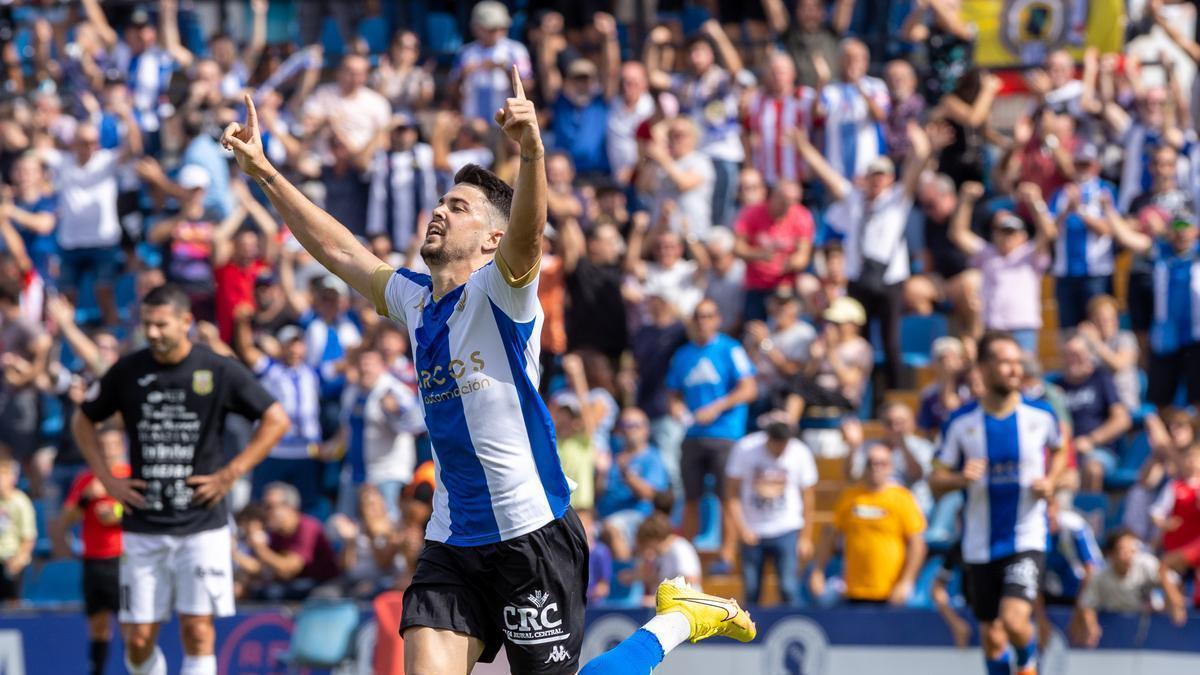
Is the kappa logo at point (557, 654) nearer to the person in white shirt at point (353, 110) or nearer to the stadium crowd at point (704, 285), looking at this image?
the stadium crowd at point (704, 285)

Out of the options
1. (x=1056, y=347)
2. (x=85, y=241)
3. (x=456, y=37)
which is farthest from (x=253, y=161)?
(x=456, y=37)

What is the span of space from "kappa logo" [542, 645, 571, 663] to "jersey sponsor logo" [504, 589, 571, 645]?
0.11ft

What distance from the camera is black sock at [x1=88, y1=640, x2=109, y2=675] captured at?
43.9 ft

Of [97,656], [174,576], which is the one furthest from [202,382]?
[97,656]

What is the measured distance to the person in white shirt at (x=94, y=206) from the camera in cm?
1894

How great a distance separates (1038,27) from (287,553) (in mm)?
8599

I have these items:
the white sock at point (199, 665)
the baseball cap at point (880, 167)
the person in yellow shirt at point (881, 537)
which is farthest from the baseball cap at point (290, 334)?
the white sock at point (199, 665)

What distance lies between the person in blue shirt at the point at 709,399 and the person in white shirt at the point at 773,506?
1.55 feet

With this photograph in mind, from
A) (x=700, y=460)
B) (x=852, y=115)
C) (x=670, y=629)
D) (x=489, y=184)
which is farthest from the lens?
(x=852, y=115)

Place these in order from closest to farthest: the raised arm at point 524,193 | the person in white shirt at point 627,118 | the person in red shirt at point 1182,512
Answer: the raised arm at point 524,193
the person in red shirt at point 1182,512
the person in white shirt at point 627,118

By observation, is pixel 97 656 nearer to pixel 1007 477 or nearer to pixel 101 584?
pixel 101 584

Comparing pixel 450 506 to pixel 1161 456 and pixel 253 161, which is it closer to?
pixel 253 161

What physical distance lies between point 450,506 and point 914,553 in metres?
6.83

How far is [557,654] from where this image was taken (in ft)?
23.7
